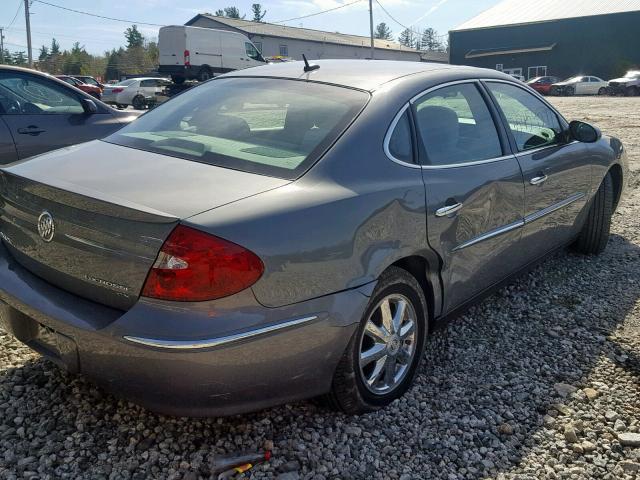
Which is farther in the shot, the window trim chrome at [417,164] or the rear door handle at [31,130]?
the rear door handle at [31,130]

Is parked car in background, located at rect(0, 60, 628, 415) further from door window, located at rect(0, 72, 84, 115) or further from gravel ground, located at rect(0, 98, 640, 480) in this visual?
door window, located at rect(0, 72, 84, 115)

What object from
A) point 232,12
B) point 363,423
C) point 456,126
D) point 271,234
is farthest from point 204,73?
point 232,12

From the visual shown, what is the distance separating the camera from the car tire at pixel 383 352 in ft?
8.68

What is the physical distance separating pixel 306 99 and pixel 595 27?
49.4m

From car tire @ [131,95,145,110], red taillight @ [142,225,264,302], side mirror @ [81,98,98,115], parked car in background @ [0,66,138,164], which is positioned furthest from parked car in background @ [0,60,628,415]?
car tire @ [131,95,145,110]

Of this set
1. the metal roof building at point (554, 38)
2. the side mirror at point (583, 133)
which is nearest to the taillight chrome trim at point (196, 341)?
the side mirror at point (583, 133)

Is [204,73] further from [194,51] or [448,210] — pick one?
[448,210]

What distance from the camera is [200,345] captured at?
2.10 m

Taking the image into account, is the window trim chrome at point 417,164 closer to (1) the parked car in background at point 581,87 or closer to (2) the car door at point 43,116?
(2) the car door at point 43,116

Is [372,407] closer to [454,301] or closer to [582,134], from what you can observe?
[454,301]

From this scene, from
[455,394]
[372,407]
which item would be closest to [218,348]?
[372,407]

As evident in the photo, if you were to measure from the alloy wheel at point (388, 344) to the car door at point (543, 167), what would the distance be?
1.25m

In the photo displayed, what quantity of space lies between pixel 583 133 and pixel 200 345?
343 cm

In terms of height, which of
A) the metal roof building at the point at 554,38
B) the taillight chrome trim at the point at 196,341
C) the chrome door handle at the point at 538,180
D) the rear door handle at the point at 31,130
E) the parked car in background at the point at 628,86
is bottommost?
the taillight chrome trim at the point at 196,341
